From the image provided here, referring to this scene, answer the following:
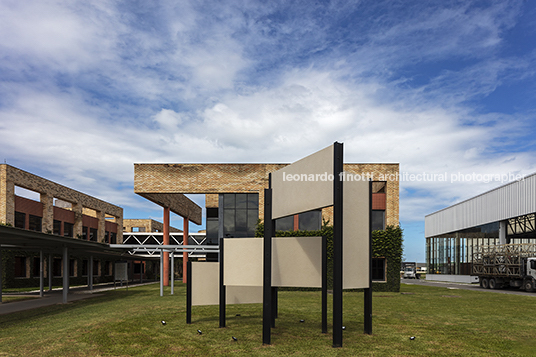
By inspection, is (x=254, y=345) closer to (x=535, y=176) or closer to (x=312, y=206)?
(x=312, y=206)

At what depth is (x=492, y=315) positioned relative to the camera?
1576cm

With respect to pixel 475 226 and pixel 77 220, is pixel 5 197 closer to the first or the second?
pixel 77 220

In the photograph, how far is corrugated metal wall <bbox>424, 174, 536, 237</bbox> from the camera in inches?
1390

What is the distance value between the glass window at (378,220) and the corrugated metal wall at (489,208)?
43.4 ft

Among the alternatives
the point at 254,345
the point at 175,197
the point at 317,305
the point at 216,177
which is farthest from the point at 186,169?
the point at 254,345

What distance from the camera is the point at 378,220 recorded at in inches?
1239

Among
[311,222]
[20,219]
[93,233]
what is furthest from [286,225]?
[93,233]

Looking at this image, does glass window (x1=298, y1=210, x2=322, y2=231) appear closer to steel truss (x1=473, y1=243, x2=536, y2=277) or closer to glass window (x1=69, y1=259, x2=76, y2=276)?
steel truss (x1=473, y1=243, x2=536, y2=277)

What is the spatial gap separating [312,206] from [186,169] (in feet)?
71.9

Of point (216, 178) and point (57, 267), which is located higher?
point (216, 178)

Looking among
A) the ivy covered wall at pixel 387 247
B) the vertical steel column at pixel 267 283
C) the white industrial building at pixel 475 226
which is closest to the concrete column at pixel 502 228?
the white industrial building at pixel 475 226

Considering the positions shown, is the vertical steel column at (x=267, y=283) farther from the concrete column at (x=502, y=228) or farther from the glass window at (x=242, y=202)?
the concrete column at (x=502, y=228)

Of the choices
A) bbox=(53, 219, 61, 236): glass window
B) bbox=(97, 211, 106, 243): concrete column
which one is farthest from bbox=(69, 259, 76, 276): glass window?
bbox=(97, 211, 106, 243): concrete column

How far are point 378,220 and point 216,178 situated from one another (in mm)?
12612
